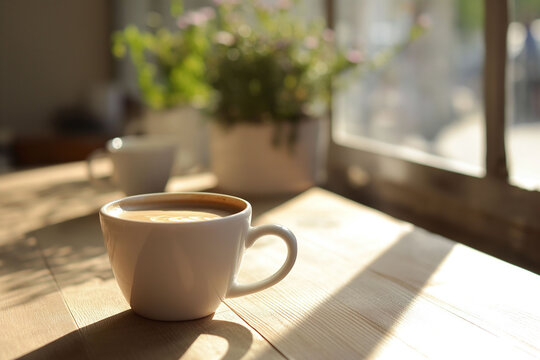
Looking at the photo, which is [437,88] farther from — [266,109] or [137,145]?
[137,145]

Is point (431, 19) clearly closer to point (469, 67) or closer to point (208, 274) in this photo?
point (469, 67)

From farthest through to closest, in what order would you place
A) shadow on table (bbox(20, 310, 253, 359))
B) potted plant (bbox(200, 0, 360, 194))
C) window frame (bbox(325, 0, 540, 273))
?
potted plant (bbox(200, 0, 360, 194)), window frame (bbox(325, 0, 540, 273)), shadow on table (bbox(20, 310, 253, 359))

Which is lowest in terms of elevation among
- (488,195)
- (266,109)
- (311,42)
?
(488,195)

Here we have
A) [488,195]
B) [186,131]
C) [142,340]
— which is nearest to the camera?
[142,340]

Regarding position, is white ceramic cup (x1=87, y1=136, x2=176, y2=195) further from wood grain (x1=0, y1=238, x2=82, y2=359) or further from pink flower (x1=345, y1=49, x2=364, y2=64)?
pink flower (x1=345, y1=49, x2=364, y2=64)

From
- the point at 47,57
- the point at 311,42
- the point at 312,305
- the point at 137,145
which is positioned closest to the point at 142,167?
the point at 137,145

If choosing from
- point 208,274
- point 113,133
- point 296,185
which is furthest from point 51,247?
point 113,133

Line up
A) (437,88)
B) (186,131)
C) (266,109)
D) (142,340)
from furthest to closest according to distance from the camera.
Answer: (186,131) → (437,88) → (266,109) → (142,340)

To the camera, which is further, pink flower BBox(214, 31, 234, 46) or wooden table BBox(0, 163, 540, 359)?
pink flower BBox(214, 31, 234, 46)

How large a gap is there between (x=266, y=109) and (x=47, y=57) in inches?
114

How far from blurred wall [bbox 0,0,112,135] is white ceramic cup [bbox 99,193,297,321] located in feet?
10.4

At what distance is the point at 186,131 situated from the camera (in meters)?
1.51

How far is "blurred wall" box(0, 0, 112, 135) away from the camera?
3.55 metres

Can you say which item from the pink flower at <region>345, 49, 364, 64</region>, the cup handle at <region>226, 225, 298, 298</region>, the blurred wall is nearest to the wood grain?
the cup handle at <region>226, 225, 298, 298</region>
